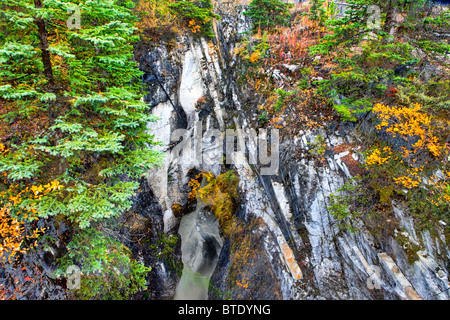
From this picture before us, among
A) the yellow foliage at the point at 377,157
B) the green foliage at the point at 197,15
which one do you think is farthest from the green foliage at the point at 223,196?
the green foliage at the point at 197,15

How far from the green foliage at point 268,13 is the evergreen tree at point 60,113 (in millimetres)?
9249

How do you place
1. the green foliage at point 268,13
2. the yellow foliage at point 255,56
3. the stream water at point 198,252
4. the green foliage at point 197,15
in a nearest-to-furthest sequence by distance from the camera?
the stream water at point 198,252 < the green foliage at point 197,15 < the yellow foliage at point 255,56 < the green foliage at point 268,13

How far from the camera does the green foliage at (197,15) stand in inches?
427

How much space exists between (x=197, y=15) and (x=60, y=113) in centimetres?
967

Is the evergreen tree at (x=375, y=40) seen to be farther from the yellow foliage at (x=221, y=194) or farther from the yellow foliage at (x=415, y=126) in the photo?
the yellow foliage at (x=221, y=194)

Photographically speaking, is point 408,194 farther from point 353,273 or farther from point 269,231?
point 269,231

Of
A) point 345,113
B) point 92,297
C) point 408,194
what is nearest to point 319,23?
point 345,113

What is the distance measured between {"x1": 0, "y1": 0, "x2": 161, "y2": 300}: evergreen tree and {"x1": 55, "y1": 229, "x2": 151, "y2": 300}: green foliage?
899 mm

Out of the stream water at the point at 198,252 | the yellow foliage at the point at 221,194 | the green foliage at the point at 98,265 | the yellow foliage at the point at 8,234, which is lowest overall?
the stream water at the point at 198,252

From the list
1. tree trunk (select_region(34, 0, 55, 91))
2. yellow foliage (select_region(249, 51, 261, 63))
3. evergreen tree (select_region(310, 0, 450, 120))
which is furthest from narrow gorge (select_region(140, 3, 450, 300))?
tree trunk (select_region(34, 0, 55, 91))

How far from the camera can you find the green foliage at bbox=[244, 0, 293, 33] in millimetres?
11484

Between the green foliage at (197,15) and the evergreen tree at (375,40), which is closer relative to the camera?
the evergreen tree at (375,40)

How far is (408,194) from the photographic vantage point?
628cm

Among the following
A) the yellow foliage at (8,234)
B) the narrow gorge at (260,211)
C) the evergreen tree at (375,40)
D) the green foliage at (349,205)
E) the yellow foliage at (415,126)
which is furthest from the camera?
the green foliage at (349,205)
